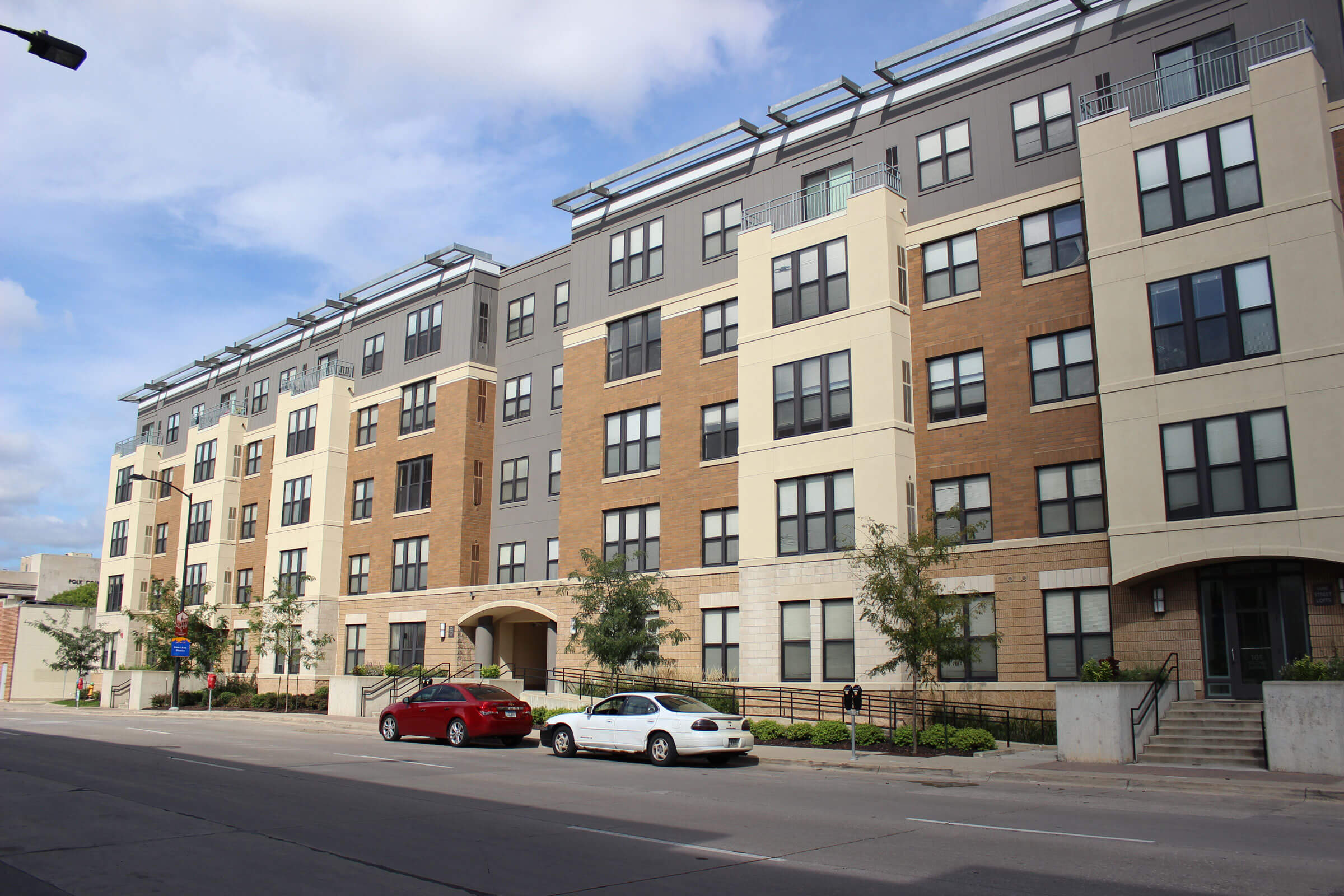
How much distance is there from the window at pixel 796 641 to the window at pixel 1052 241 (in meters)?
11.1

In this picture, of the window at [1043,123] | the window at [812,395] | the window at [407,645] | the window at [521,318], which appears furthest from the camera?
the window at [407,645]

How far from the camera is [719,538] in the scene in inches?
1277

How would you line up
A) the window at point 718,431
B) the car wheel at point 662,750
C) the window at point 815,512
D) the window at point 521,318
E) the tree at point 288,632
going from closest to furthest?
the car wheel at point 662,750 < the window at point 815,512 < the window at point 718,431 < the window at point 521,318 < the tree at point 288,632

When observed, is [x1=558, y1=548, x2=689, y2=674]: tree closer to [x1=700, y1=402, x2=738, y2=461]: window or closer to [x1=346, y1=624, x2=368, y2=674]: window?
[x1=700, y1=402, x2=738, y2=461]: window

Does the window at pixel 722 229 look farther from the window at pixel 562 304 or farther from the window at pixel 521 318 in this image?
the window at pixel 521 318

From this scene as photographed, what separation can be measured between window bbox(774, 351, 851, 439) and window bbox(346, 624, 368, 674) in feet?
78.7

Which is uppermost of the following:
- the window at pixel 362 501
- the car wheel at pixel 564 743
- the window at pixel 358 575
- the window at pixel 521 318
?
the window at pixel 521 318

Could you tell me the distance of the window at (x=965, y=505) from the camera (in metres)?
26.9

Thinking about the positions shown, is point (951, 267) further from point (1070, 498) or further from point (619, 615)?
point (619, 615)

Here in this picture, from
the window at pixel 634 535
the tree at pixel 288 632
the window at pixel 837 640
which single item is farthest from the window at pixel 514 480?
the window at pixel 837 640

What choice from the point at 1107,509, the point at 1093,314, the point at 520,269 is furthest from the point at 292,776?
the point at 520,269

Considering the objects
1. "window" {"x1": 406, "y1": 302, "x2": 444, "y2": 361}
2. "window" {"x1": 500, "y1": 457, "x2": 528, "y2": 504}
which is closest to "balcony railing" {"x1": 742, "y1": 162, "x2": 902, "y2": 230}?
"window" {"x1": 500, "y1": 457, "x2": 528, "y2": 504}

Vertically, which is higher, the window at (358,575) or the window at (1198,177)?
the window at (1198,177)

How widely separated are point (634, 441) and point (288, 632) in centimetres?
2004
